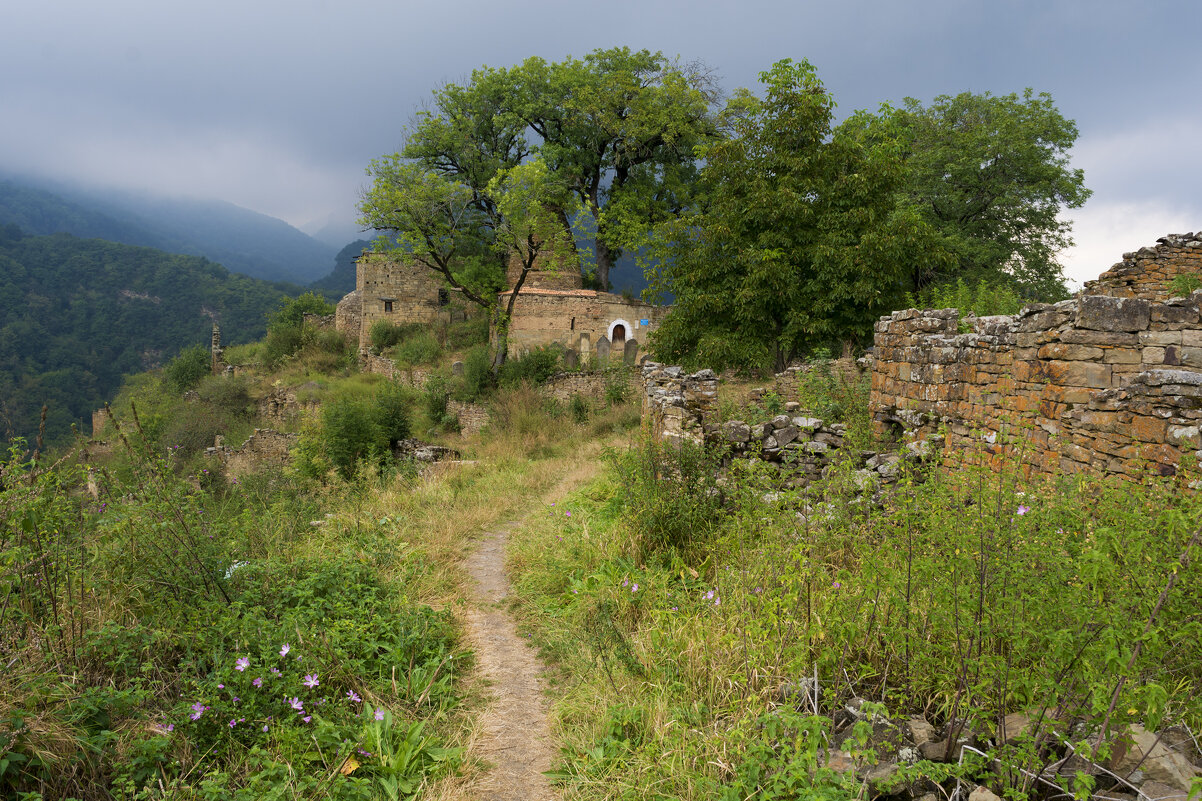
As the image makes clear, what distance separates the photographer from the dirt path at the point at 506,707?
2943 millimetres

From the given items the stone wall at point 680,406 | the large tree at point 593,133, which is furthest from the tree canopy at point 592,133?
the stone wall at point 680,406

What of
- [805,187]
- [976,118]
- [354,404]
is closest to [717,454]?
[805,187]

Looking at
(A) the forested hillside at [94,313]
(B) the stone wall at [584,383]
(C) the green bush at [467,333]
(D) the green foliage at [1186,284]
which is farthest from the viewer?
(A) the forested hillside at [94,313]

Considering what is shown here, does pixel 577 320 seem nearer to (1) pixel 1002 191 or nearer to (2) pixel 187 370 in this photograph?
(1) pixel 1002 191

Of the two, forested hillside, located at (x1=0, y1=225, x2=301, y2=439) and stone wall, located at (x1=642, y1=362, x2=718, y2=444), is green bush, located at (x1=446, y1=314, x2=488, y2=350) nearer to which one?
stone wall, located at (x1=642, y1=362, x2=718, y2=444)

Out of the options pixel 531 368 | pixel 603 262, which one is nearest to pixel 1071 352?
pixel 531 368

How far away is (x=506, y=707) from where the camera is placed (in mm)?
3629

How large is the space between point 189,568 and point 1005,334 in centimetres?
704

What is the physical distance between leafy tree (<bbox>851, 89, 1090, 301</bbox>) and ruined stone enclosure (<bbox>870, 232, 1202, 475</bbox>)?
1392 centimetres

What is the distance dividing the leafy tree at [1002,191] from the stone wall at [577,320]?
10.5 metres

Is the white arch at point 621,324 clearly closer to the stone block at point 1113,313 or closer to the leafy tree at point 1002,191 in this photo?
the leafy tree at point 1002,191

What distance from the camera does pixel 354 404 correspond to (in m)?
14.5

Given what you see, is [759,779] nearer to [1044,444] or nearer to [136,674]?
[136,674]

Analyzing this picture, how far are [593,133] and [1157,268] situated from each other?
23.0 m
